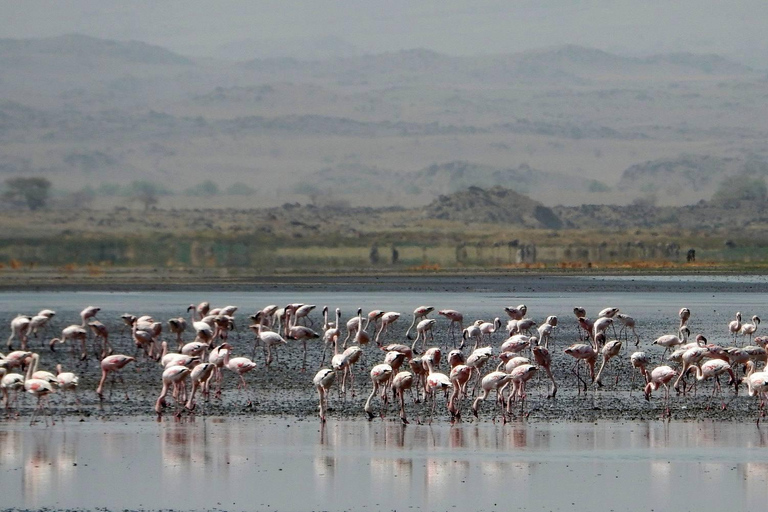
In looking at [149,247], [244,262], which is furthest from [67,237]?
[244,262]

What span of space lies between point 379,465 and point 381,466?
7 centimetres

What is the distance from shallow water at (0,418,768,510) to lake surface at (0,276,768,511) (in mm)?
22

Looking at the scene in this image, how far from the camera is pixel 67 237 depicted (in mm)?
83375

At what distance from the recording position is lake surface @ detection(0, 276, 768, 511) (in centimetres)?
1312

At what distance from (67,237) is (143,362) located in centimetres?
5960

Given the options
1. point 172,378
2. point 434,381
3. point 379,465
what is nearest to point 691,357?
point 434,381

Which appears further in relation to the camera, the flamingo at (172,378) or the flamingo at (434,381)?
the flamingo at (172,378)

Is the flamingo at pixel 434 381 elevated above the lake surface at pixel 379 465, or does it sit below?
above

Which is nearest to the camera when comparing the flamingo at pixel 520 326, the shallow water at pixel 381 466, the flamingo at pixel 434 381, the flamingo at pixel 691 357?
the shallow water at pixel 381 466

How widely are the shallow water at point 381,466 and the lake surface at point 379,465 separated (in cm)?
2

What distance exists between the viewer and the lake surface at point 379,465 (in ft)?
43.0

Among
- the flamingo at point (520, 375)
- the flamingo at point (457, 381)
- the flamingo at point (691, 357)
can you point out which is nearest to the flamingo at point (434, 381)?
the flamingo at point (457, 381)

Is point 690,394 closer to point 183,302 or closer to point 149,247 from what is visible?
point 183,302

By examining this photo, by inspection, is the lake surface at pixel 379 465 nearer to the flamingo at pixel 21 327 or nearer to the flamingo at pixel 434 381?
the flamingo at pixel 434 381
